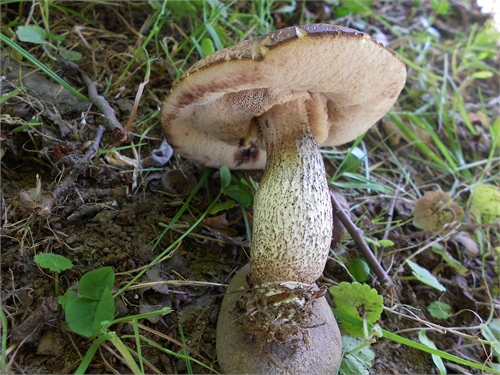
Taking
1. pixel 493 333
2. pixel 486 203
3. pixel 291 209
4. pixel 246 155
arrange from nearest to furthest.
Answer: pixel 291 209 < pixel 493 333 < pixel 246 155 < pixel 486 203

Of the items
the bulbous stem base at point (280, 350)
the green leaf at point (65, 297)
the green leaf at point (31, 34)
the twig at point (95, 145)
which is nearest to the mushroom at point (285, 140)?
the bulbous stem base at point (280, 350)

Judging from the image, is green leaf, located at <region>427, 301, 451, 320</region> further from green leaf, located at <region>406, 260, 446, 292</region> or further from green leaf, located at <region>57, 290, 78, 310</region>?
green leaf, located at <region>57, 290, 78, 310</region>

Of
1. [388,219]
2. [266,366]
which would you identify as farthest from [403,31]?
[266,366]

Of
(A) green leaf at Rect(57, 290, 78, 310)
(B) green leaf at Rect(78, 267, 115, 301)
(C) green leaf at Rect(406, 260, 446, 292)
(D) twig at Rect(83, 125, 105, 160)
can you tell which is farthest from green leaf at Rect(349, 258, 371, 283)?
(D) twig at Rect(83, 125, 105, 160)

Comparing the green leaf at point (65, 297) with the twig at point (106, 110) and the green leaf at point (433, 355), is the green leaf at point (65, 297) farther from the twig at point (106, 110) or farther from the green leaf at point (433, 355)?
the green leaf at point (433, 355)

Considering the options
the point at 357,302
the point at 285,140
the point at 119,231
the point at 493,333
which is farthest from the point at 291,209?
the point at 493,333

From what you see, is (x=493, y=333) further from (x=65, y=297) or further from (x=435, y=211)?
(x=65, y=297)

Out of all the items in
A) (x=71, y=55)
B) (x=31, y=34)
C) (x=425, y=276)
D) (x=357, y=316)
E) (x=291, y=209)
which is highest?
(x=31, y=34)
